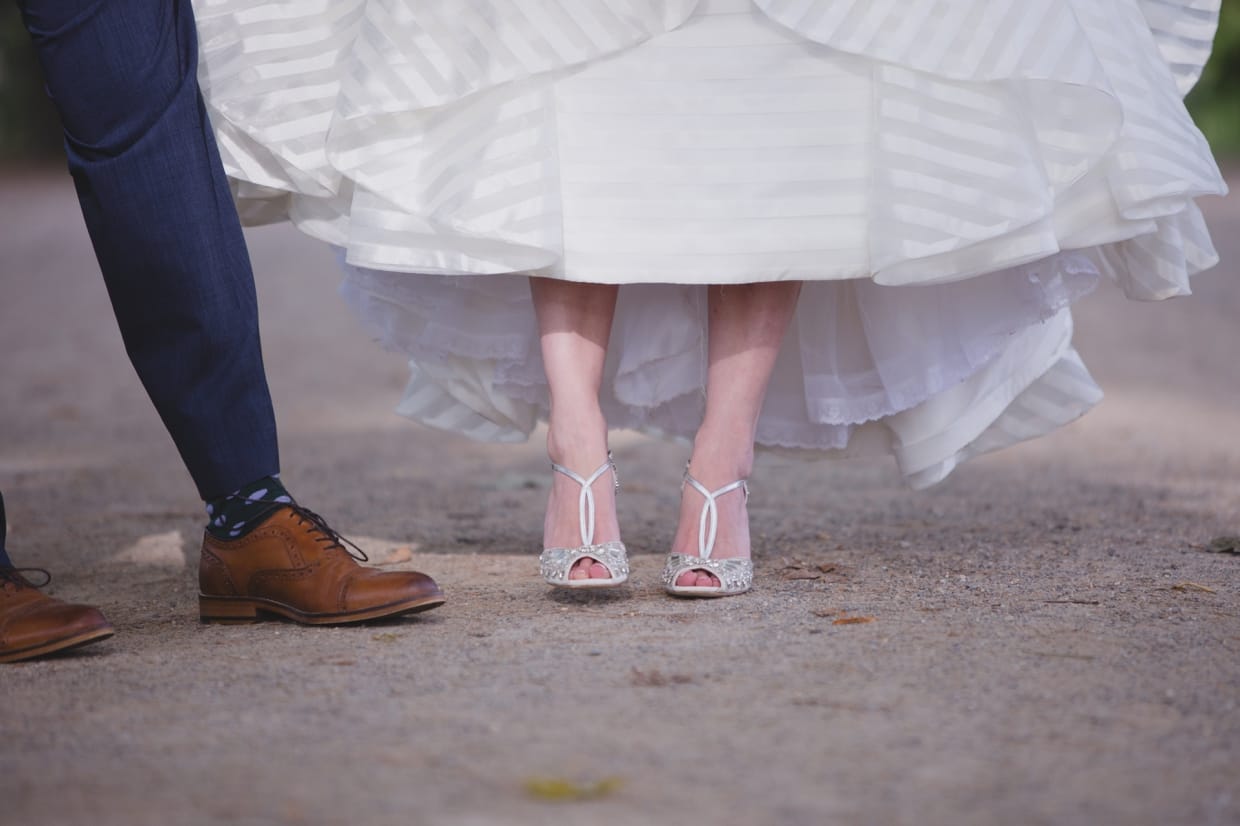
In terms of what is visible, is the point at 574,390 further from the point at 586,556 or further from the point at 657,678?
the point at 657,678

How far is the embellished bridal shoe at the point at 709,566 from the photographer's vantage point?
1893mm

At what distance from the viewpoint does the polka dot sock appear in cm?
185

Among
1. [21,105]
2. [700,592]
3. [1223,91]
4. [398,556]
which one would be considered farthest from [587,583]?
[21,105]

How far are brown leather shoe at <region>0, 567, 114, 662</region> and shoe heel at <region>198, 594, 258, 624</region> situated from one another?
0.72 feet

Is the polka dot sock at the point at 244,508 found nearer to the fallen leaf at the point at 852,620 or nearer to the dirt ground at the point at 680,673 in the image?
the dirt ground at the point at 680,673

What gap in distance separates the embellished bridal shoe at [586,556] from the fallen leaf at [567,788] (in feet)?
2.09

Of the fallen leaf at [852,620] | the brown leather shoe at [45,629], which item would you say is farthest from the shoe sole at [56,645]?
the fallen leaf at [852,620]

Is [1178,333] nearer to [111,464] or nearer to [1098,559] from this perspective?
[1098,559]

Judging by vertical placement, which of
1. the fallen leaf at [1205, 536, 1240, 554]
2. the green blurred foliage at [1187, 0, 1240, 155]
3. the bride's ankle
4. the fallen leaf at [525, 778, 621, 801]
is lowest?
the fallen leaf at [525, 778, 621, 801]

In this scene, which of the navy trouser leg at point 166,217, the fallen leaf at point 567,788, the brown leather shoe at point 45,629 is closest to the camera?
the fallen leaf at point 567,788

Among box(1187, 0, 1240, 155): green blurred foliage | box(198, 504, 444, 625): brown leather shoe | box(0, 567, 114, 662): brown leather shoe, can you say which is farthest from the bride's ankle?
box(1187, 0, 1240, 155): green blurred foliage

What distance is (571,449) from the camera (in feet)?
6.28

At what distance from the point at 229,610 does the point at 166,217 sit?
54 centimetres

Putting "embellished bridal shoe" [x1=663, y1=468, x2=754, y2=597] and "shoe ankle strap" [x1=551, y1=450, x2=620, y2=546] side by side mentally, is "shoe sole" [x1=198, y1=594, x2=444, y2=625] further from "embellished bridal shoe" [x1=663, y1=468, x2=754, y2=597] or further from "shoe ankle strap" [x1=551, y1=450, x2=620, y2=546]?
"embellished bridal shoe" [x1=663, y1=468, x2=754, y2=597]
